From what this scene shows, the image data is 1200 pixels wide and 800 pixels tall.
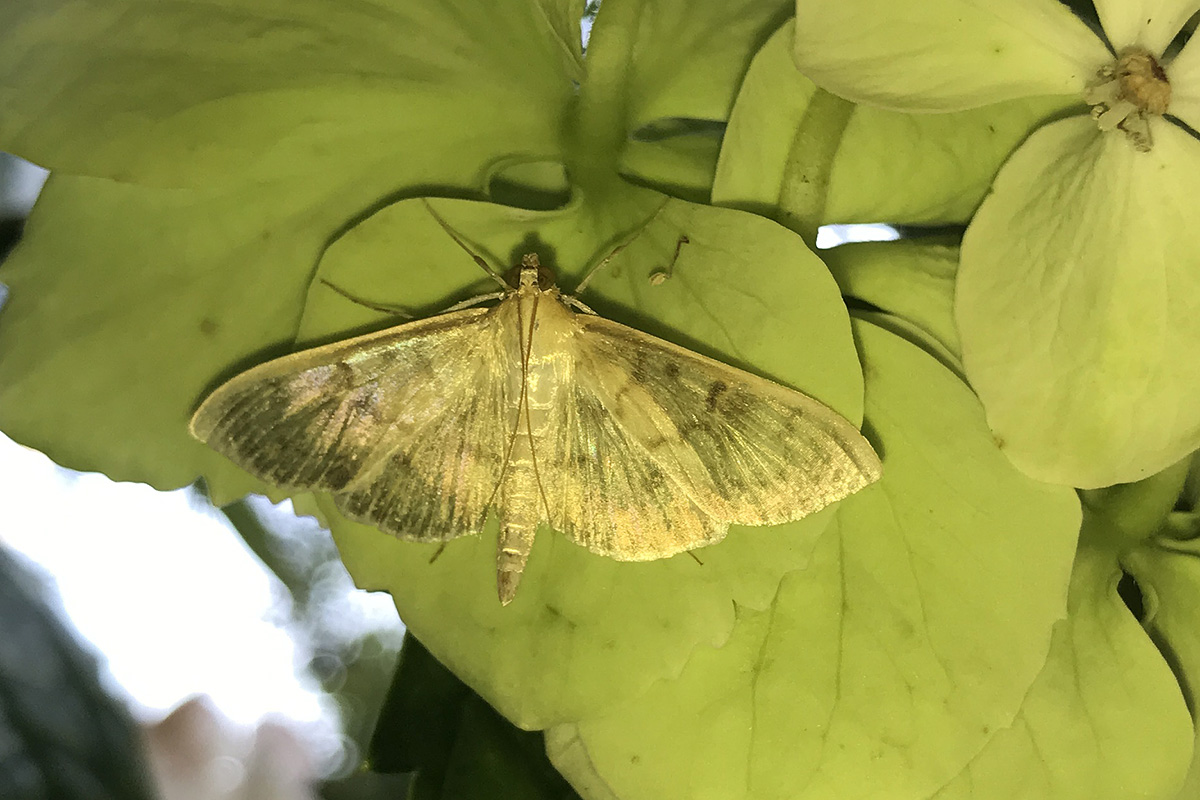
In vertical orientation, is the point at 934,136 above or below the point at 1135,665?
above

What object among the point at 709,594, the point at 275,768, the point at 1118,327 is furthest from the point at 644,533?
the point at 275,768

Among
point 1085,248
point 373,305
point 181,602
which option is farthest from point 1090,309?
point 181,602

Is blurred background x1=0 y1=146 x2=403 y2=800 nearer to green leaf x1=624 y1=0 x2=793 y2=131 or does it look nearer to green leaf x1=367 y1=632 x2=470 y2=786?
green leaf x1=367 y1=632 x2=470 y2=786

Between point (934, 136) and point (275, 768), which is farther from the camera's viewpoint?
point (275, 768)

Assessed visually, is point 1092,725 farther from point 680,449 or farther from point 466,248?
point 466,248

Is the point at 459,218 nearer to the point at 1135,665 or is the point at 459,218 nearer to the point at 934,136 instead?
the point at 934,136

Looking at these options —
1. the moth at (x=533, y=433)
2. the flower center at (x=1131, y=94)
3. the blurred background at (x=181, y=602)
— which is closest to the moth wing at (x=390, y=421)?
the moth at (x=533, y=433)
